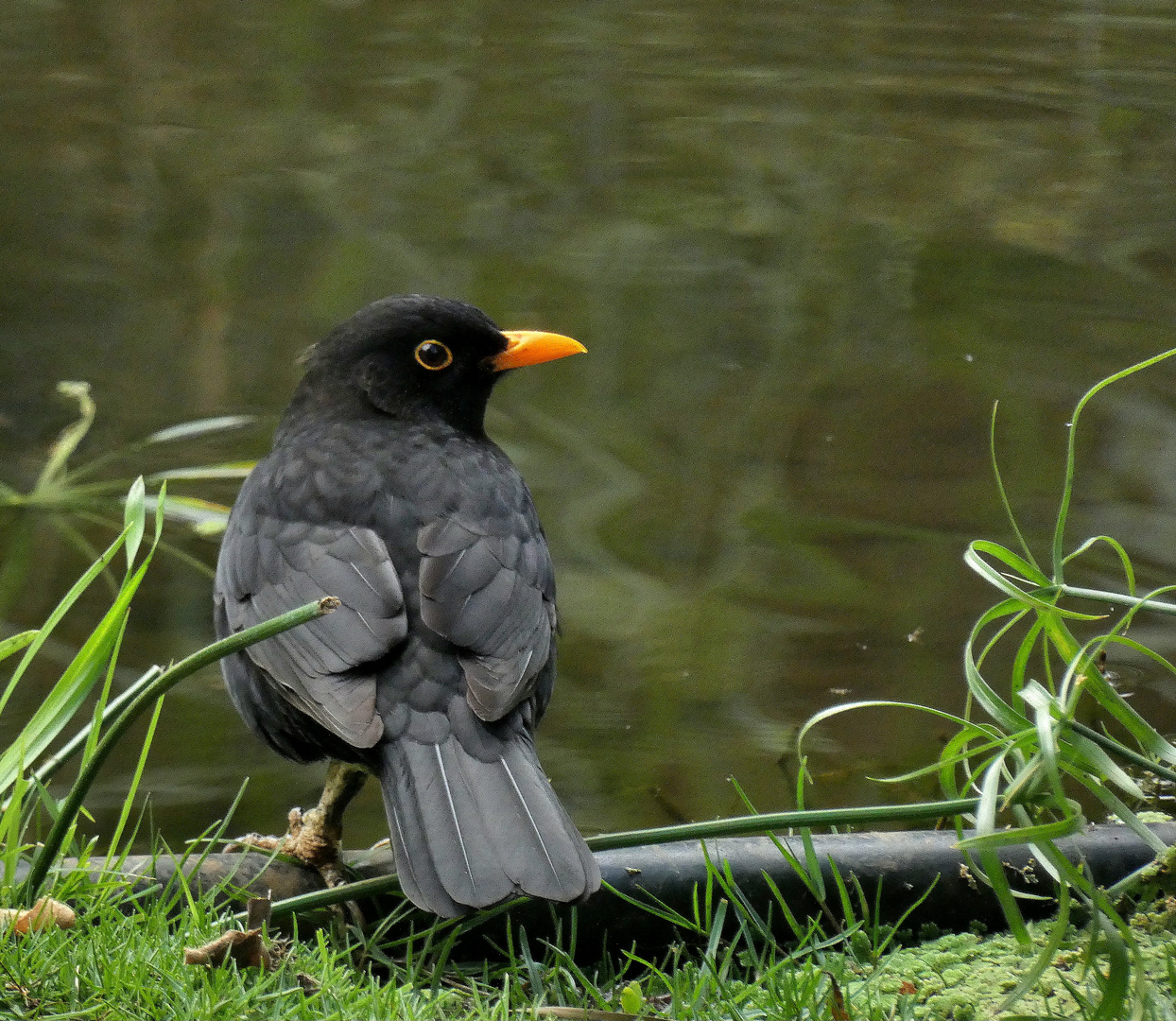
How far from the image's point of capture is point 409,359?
12.0ft

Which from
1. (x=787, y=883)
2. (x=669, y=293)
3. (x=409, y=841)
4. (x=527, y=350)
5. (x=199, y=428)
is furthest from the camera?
(x=669, y=293)

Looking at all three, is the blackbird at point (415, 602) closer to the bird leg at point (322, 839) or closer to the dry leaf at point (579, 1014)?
the bird leg at point (322, 839)

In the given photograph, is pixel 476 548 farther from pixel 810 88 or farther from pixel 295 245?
pixel 810 88

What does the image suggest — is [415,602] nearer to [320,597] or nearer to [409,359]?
[320,597]

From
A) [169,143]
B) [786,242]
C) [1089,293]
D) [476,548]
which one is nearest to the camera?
[476,548]

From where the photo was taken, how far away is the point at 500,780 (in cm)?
251

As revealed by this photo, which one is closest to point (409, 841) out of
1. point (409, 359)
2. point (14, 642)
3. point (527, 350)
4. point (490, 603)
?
point (490, 603)

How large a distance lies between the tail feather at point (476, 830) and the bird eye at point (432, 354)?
4.26 feet

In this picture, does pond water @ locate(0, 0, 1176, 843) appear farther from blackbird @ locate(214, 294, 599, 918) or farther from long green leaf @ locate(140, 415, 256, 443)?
blackbird @ locate(214, 294, 599, 918)

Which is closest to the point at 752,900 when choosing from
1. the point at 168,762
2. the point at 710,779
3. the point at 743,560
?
the point at 710,779

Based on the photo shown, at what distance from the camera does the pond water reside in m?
4.62

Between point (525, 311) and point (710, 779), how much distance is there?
2.83m

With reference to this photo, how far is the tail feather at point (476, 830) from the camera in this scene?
2250 mm

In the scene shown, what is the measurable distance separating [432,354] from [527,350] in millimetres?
254
